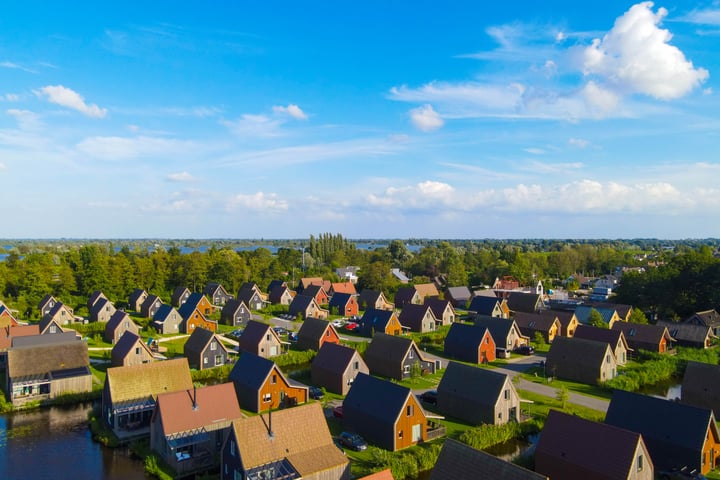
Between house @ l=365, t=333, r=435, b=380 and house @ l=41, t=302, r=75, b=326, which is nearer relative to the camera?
house @ l=365, t=333, r=435, b=380

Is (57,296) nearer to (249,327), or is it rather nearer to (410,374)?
(249,327)

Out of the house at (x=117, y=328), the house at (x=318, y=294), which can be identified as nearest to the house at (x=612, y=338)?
the house at (x=318, y=294)

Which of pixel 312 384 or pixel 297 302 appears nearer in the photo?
pixel 312 384

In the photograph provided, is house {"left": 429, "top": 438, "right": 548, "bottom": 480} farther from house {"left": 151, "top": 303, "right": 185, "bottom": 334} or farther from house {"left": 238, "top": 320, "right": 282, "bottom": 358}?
house {"left": 151, "top": 303, "right": 185, "bottom": 334}

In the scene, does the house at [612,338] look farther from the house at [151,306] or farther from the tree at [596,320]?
the house at [151,306]

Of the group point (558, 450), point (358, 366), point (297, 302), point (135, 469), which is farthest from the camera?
point (297, 302)

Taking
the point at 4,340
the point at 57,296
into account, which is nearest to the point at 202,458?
the point at 4,340

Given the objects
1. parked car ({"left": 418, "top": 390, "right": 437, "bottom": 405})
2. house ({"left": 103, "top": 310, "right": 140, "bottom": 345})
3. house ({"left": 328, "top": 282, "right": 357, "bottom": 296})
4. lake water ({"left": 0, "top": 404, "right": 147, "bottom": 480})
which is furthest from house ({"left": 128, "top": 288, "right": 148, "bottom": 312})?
parked car ({"left": 418, "top": 390, "right": 437, "bottom": 405})
